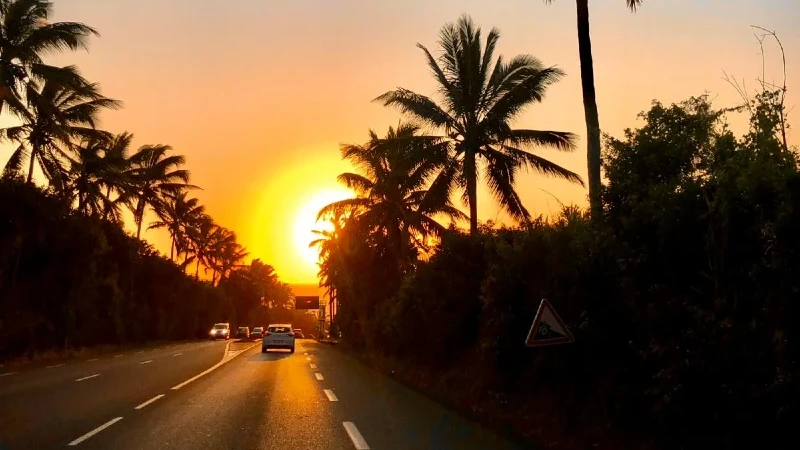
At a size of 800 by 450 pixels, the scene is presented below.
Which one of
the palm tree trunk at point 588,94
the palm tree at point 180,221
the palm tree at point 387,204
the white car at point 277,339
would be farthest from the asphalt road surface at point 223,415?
the palm tree at point 180,221

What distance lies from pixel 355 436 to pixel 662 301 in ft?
15.7

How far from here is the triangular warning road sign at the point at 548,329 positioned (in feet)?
31.9

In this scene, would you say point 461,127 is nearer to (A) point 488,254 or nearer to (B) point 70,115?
(A) point 488,254

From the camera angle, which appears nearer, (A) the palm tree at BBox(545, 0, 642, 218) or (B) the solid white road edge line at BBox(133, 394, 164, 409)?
(B) the solid white road edge line at BBox(133, 394, 164, 409)

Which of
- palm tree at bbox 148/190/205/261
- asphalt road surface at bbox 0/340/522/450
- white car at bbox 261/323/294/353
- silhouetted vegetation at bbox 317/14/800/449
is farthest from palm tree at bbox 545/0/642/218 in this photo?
palm tree at bbox 148/190/205/261

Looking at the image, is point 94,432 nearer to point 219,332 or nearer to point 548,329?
point 548,329

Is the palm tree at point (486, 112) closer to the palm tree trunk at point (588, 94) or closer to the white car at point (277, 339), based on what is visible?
the palm tree trunk at point (588, 94)

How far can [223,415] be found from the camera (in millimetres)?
11891

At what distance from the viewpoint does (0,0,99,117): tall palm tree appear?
85.5 ft

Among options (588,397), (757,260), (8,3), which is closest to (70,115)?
(8,3)

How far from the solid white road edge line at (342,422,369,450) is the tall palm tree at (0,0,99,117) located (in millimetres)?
21459

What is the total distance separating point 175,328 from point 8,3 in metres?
46.6

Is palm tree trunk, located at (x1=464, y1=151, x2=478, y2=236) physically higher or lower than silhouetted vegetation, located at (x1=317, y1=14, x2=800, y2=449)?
higher

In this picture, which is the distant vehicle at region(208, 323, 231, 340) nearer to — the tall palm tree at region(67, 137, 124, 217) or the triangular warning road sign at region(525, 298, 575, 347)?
the tall palm tree at region(67, 137, 124, 217)
